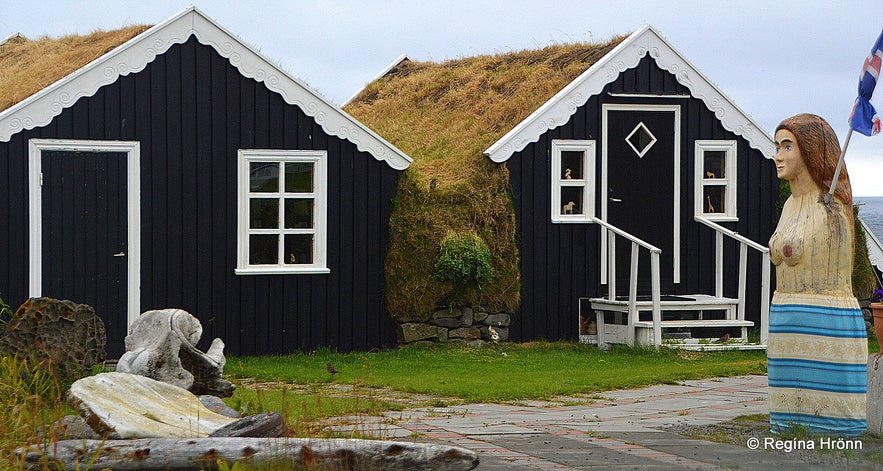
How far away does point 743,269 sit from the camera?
16297 mm

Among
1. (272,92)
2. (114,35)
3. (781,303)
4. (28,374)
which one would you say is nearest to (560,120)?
(272,92)

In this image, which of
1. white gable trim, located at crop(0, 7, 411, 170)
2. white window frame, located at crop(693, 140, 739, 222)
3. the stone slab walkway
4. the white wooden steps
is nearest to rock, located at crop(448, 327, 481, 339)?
the white wooden steps

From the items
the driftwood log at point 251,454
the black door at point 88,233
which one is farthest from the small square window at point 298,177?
the driftwood log at point 251,454

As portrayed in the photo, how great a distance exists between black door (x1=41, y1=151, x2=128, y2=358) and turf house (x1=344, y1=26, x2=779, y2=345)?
3.49 m

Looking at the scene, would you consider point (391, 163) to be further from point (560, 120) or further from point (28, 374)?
point (28, 374)

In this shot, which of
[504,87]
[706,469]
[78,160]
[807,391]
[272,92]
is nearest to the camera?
[706,469]

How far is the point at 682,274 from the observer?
56.9ft

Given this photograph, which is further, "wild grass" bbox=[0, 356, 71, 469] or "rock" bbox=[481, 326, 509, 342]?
"rock" bbox=[481, 326, 509, 342]

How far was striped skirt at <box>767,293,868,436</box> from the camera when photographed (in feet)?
28.3

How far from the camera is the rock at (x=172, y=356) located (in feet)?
32.4

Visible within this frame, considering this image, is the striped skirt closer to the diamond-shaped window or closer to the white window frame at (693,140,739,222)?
the diamond-shaped window

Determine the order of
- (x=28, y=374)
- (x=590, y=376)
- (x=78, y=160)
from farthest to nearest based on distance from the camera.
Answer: (x=78, y=160) → (x=590, y=376) → (x=28, y=374)

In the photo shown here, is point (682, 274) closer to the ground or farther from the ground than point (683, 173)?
closer to the ground

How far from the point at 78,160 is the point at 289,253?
285cm
